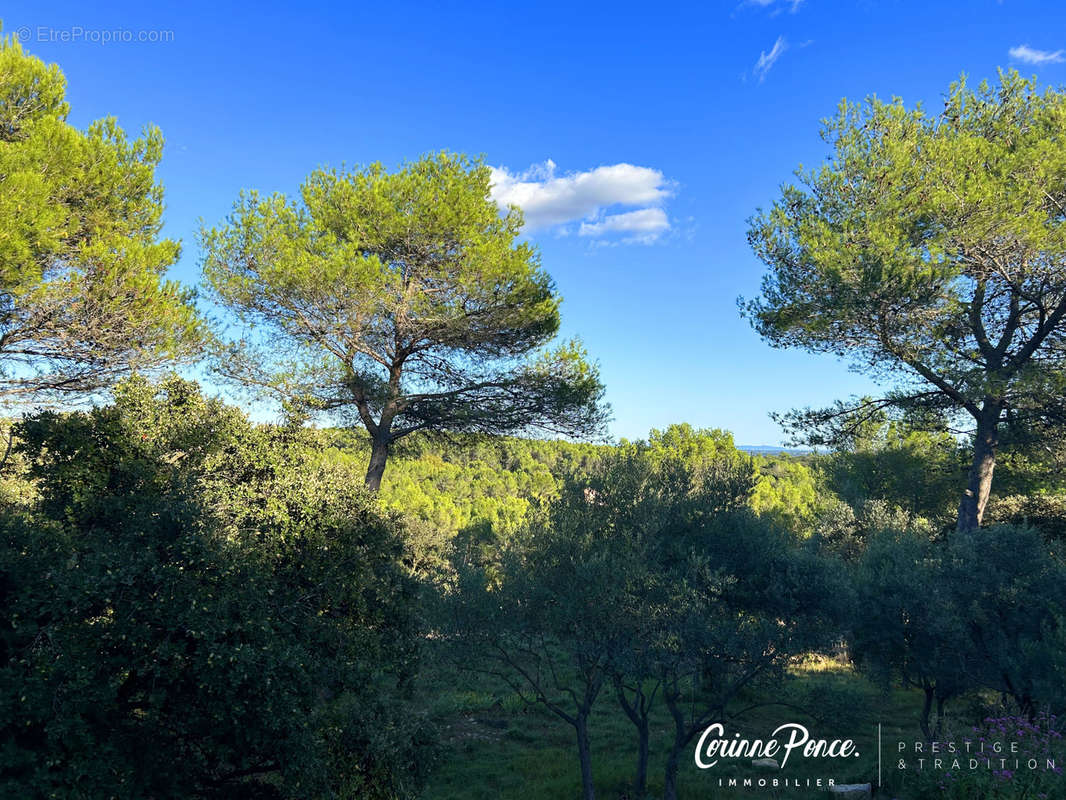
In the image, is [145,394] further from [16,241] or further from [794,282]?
[794,282]

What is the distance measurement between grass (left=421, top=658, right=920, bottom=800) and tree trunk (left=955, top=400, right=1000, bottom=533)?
237 inches

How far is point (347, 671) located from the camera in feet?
28.8

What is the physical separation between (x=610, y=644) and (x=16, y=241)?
48.2 ft

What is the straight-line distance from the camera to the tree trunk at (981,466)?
58.6 feet

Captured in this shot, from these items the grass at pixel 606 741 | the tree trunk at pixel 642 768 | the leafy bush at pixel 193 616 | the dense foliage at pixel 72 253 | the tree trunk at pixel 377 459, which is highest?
the dense foliage at pixel 72 253

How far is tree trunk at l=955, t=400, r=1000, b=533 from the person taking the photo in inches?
704

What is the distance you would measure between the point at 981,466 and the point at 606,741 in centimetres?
1399

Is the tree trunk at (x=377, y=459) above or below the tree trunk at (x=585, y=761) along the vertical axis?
above

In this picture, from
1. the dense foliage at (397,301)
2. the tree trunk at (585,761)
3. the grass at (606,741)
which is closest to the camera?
the tree trunk at (585,761)

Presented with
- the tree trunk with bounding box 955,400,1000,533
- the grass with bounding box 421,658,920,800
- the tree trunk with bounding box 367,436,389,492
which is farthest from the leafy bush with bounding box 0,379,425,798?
the tree trunk with bounding box 955,400,1000,533

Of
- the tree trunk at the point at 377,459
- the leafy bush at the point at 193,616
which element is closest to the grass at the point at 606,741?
the leafy bush at the point at 193,616

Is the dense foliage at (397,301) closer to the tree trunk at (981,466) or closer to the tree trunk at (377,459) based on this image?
the tree trunk at (377,459)

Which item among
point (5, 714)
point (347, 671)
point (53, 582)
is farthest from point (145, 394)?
point (347, 671)

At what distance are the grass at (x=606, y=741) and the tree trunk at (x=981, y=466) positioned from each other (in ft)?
19.8
